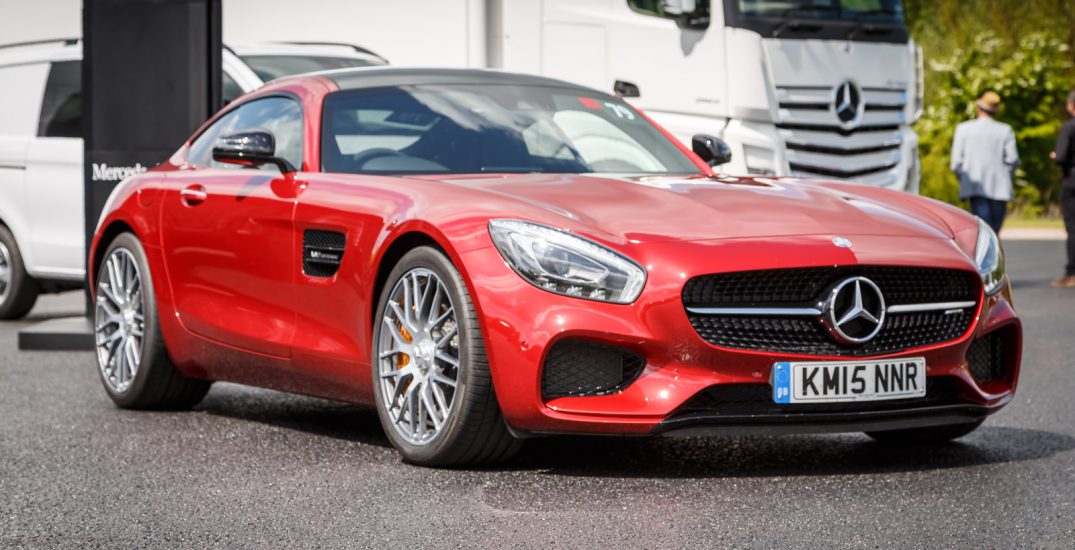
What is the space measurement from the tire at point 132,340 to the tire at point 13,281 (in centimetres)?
544

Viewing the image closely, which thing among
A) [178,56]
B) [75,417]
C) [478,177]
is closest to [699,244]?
[478,177]

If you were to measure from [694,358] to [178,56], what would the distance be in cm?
612

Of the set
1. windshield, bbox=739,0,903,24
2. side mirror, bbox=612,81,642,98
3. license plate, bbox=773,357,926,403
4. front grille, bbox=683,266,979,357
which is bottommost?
license plate, bbox=773,357,926,403

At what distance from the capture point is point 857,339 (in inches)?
219

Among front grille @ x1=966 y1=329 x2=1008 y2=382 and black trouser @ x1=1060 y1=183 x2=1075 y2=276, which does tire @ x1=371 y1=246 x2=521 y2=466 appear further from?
black trouser @ x1=1060 y1=183 x2=1075 y2=276

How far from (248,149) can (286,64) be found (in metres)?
5.67

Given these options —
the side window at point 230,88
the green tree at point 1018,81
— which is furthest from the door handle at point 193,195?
the green tree at point 1018,81

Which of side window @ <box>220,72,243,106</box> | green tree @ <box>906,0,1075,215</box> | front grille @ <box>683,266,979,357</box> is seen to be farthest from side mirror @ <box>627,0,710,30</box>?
green tree @ <box>906,0,1075,215</box>

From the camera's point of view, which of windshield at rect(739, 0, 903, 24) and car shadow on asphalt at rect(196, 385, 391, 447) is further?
windshield at rect(739, 0, 903, 24)

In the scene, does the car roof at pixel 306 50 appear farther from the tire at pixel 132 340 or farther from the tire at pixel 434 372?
the tire at pixel 434 372

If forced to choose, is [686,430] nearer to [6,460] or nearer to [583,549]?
[583,549]

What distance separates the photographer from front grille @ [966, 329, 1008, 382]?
6.02 metres

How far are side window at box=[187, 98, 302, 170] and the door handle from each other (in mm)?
186

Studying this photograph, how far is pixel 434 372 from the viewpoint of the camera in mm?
5805
